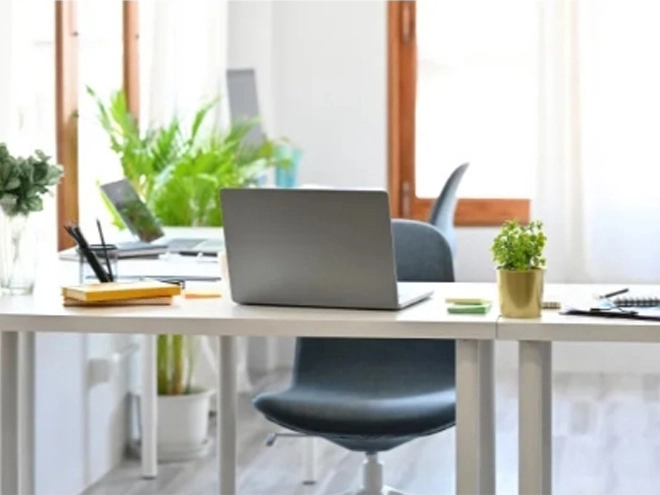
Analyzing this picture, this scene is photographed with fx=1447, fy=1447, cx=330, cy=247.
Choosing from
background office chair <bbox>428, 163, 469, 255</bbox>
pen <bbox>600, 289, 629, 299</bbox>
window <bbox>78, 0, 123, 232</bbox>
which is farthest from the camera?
window <bbox>78, 0, 123, 232</bbox>

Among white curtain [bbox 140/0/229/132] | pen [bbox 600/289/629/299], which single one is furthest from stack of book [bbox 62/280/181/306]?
white curtain [bbox 140/0/229/132]

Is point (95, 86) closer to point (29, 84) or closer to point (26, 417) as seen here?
point (29, 84)

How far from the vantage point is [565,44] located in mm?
6348

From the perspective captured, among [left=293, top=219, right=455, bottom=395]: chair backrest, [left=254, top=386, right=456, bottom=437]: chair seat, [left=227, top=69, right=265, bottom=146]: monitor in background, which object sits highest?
[left=227, top=69, right=265, bottom=146]: monitor in background

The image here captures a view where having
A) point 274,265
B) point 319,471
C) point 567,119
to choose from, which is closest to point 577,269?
point 567,119

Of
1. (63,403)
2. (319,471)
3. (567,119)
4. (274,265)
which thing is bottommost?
(319,471)

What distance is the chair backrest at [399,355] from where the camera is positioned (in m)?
3.75

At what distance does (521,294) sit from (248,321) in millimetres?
536

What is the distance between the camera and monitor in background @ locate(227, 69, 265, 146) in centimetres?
631

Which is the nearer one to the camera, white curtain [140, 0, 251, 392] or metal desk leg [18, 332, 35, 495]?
metal desk leg [18, 332, 35, 495]

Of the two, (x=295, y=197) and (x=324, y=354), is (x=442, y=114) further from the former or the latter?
(x=295, y=197)

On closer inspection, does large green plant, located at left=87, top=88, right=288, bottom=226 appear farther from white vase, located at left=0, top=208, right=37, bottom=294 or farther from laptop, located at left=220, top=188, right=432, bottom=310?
laptop, located at left=220, top=188, right=432, bottom=310

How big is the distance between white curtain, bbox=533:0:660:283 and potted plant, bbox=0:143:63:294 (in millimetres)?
3535

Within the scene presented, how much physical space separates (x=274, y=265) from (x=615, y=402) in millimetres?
3249
